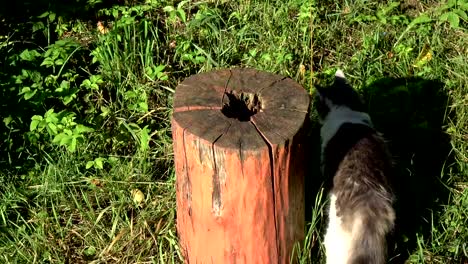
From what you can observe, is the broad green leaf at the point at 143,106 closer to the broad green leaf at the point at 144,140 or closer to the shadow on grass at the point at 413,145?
the broad green leaf at the point at 144,140

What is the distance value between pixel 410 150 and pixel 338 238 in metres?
1.42

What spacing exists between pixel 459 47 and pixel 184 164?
3256mm

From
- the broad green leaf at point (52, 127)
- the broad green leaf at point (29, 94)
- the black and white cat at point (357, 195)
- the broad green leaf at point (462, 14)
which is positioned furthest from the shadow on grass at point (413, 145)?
the broad green leaf at point (29, 94)

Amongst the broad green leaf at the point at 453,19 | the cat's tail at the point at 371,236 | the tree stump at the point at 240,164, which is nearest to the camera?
the tree stump at the point at 240,164

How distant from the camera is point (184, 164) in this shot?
3.33 metres

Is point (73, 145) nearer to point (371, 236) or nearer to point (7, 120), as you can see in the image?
point (7, 120)

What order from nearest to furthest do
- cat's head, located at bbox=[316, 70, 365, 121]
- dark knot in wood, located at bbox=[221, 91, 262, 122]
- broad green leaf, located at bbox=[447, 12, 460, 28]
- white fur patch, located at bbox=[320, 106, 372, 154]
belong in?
dark knot in wood, located at bbox=[221, 91, 262, 122], white fur patch, located at bbox=[320, 106, 372, 154], cat's head, located at bbox=[316, 70, 365, 121], broad green leaf, located at bbox=[447, 12, 460, 28]

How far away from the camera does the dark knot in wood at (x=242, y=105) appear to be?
11.1 ft

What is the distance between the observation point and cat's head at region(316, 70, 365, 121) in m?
4.72

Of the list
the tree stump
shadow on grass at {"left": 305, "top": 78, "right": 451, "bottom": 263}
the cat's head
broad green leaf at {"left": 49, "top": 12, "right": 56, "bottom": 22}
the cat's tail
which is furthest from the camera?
broad green leaf at {"left": 49, "top": 12, "right": 56, "bottom": 22}

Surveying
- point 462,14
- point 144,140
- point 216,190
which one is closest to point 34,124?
point 144,140

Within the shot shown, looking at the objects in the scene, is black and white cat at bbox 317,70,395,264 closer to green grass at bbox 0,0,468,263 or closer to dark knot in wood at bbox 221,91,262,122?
green grass at bbox 0,0,468,263

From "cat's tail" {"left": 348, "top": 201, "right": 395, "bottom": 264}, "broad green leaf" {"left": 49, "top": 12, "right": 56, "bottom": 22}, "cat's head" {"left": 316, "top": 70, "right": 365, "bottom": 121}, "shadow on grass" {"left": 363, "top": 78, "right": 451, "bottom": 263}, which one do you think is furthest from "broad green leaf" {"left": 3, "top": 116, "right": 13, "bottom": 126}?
"shadow on grass" {"left": 363, "top": 78, "right": 451, "bottom": 263}

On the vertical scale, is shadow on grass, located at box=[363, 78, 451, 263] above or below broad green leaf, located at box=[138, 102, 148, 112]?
below
